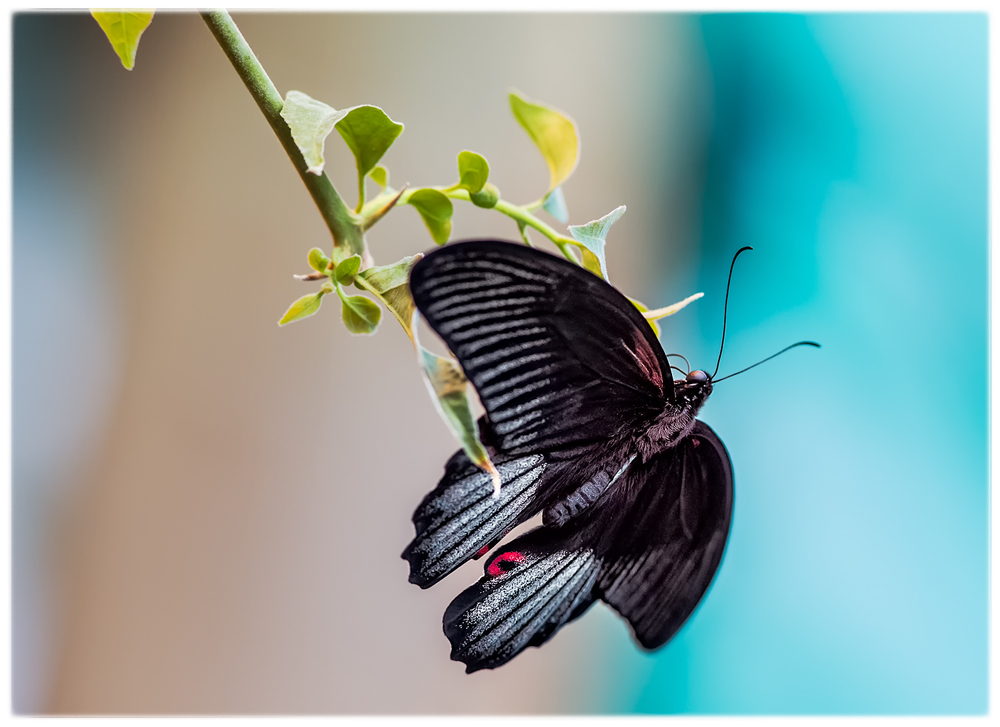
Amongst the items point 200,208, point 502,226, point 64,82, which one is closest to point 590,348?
point 502,226

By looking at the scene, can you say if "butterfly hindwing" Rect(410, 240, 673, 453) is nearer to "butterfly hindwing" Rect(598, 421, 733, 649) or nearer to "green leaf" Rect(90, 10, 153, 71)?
"butterfly hindwing" Rect(598, 421, 733, 649)

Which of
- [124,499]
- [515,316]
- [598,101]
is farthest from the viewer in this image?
[598,101]

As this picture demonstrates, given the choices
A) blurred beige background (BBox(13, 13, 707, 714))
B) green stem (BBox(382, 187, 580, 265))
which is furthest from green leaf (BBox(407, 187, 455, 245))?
blurred beige background (BBox(13, 13, 707, 714))

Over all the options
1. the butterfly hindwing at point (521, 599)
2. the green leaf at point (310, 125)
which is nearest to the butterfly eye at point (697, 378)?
the butterfly hindwing at point (521, 599)

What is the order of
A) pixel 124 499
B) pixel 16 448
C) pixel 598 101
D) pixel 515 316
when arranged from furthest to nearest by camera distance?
pixel 598 101 → pixel 124 499 → pixel 16 448 → pixel 515 316

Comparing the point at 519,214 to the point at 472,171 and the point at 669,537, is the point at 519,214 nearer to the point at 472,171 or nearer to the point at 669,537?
the point at 472,171

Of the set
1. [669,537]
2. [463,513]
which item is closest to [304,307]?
[463,513]

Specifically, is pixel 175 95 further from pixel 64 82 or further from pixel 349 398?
pixel 349 398

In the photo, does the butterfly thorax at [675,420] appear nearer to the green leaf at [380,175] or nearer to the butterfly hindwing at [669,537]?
the butterfly hindwing at [669,537]
